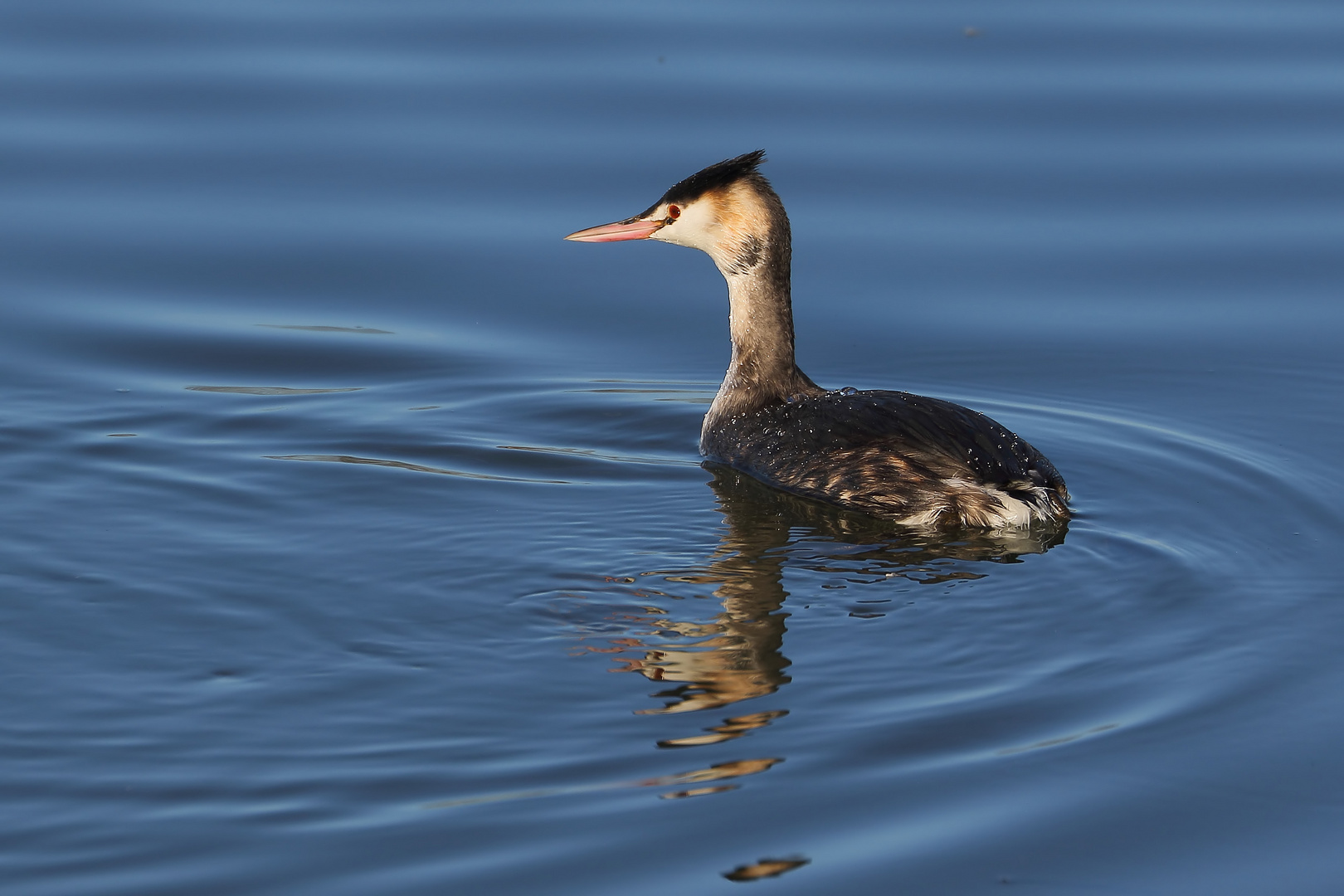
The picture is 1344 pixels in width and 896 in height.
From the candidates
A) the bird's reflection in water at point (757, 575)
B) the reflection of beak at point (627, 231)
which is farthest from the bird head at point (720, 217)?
the bird's reflection in water at point (757, 575)

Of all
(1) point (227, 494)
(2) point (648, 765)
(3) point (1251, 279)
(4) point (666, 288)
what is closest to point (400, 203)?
(4) point (666, 288)

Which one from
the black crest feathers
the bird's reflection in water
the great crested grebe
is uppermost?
the black crest feathers

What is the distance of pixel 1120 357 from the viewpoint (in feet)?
30.2

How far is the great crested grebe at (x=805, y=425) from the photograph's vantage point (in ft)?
23.3

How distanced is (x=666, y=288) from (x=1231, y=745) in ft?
18.1

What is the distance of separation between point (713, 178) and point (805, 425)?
127 centimetres

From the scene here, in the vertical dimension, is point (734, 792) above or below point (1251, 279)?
below

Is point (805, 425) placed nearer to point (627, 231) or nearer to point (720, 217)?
point (720, 217)

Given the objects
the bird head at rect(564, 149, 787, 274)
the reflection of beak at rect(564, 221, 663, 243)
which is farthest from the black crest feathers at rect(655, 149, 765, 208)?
the reflection of beak at rect(564, 221, 663, 243)

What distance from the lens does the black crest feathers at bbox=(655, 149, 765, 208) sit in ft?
27.1

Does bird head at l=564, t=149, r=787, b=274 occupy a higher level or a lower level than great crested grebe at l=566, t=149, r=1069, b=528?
higher

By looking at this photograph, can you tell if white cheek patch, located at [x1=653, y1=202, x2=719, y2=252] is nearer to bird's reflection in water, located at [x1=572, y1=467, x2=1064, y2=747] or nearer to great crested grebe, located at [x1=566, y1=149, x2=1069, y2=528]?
great crested grebe, located at [x1=566, y1=149, x2=1069, y2=528]

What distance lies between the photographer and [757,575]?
21.6ft

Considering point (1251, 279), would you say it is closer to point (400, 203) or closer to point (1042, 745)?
point (400, 203)
